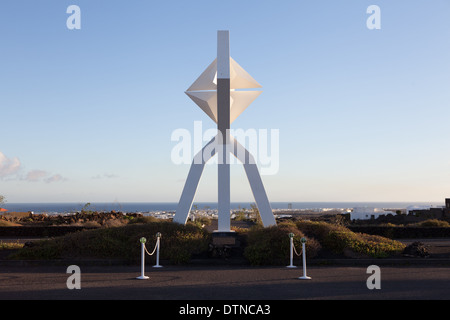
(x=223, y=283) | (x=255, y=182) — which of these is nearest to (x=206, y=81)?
(x=255, y=182)

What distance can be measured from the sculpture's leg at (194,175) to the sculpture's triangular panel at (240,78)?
9.13ft

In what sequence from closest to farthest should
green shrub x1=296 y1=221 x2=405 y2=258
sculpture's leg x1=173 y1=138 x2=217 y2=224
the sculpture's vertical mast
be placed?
green shrub x1=296 y1=221 x2=405 y2=258, the sculpture's vertical mast, sculpture's leg x1=173 y1=138 x2=217 y2=224

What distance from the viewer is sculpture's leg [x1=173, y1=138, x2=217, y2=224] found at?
18.8 meters

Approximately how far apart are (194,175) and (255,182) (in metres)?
2.55

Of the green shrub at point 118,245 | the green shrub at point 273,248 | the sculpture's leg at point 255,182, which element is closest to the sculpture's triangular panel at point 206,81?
the sculpture's leg at point 255,182

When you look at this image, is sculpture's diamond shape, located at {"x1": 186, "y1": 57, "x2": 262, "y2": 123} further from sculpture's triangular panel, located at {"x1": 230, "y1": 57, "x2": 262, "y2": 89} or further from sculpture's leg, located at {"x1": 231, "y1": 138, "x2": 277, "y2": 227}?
sculpture's leg, located at {"x1": 231, "y1": 138, "x2": 277, "y2": 227}

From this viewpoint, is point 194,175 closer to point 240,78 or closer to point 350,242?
point 240,78

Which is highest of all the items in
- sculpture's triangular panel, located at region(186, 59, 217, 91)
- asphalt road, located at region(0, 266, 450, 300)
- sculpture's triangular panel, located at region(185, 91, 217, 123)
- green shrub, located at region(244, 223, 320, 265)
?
sculpture's triangular panel, located at region(186, 59, 217, 91)

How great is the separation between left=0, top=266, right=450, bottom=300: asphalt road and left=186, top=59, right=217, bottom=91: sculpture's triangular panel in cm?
837

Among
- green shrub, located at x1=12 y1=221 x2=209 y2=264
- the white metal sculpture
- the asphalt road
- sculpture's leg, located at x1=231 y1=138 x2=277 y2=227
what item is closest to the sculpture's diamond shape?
the white metal sculpture

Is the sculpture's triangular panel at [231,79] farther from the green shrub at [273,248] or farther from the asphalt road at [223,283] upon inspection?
the asphalt road at [223,283]

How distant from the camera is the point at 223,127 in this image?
19.0 m
